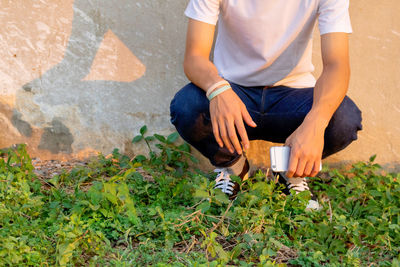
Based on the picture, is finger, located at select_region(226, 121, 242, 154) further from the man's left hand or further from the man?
the man's left hand

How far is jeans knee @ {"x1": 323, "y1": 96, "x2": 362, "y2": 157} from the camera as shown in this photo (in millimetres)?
2248

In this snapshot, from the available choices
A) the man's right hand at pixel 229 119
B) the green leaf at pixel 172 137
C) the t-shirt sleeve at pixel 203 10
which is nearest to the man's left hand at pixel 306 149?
the man's right hand at pixel 229 119

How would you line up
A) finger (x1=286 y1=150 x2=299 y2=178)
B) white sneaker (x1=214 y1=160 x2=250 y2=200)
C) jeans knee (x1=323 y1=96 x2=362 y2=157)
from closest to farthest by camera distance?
finger (x1=286 y1=150 x2=299 y2=178), jeans knee (x1=323 y1=96 x2=362 y2=157), white sneaker (x1=214 y1=160 x2=250 y2=200)

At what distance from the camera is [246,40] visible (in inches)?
93.3

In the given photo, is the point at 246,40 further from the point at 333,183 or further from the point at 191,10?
the point at 333,183

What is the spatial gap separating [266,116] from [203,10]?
64cm

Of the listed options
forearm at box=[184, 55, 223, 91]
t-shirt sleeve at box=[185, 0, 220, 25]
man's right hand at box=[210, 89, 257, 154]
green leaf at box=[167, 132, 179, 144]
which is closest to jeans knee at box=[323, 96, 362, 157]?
man's right hand at box=[210, 89, 257, 154]

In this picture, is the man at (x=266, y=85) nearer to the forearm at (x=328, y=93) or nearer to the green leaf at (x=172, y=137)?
the forearm at (x=328, y=93)

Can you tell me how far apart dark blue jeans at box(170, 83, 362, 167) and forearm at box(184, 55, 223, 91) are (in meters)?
0.12

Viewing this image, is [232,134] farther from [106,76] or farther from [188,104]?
[106,76]

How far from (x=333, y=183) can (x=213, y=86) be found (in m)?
1.07

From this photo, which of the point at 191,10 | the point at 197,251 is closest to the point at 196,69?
the point at 191,10

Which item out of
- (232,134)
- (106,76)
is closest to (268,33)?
(232,134)

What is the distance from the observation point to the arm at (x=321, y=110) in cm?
195
